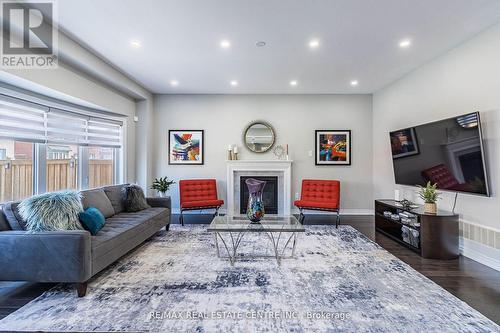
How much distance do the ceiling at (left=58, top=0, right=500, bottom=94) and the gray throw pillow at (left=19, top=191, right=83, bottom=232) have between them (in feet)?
6.73

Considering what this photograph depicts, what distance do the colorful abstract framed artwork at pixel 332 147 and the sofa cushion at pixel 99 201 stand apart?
4.41 m

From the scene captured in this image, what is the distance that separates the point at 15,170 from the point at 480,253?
6096 millimetres

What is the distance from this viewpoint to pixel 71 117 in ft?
13.9

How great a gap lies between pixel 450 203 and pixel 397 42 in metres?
2.46

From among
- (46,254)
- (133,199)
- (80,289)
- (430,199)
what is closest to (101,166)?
(133,199)

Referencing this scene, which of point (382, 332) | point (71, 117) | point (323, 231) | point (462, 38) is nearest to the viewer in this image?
point (382, 332)

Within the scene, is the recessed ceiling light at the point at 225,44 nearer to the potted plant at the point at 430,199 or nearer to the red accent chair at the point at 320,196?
the red accent chair at the point at 320,196

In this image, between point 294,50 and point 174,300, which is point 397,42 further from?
point 174,300

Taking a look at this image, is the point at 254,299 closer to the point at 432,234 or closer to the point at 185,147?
the point at 432,234

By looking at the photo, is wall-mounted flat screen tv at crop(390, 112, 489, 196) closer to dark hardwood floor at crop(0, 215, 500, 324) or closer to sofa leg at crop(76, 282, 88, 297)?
dark hardwood floor at crop(0, 215, 500, 324)

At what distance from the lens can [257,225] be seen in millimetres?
3219

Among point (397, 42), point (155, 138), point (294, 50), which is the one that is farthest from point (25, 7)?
point (397, 42)

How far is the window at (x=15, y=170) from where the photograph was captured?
3172 mm

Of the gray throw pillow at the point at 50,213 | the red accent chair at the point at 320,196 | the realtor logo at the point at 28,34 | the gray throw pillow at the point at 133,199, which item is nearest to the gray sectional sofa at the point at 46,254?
the gray throw pillow at the point at 50,213
